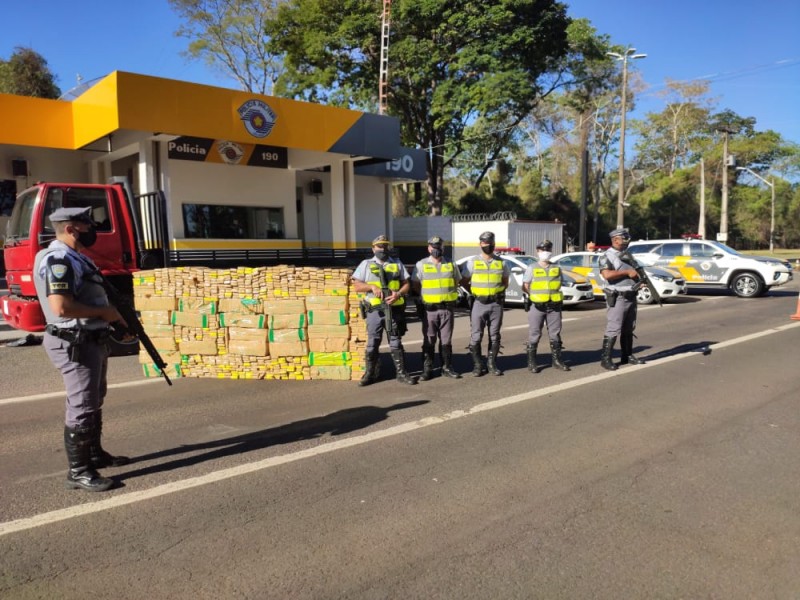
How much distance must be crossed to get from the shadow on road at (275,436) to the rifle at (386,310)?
3.43 feet

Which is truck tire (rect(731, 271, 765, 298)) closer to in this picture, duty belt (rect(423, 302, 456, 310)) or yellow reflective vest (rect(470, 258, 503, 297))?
yellow reflective vest (rect(470, 258, 503, 297))

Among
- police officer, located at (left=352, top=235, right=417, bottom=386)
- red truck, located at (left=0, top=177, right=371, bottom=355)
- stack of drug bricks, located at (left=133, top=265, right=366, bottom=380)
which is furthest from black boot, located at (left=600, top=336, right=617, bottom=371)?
red truck, located at (left=0, top=177, right=371, bottom=355)

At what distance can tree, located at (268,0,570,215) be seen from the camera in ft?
85.5

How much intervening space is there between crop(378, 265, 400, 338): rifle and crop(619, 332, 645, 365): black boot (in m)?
3.06

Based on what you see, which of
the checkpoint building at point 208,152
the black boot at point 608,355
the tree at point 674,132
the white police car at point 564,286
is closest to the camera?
the black boot at point 608,355

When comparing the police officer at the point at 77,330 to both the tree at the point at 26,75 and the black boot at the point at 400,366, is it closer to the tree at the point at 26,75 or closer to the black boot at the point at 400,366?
the black boot at the point at 400,366

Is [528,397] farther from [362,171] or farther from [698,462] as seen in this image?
[362,171]

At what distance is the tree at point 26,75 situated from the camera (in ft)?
91.6

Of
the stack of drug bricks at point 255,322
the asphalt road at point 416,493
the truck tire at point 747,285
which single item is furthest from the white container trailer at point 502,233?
the stack of drug bricks at point 255,322

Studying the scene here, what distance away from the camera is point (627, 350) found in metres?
7.77

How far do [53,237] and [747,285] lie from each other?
1695 centimetres

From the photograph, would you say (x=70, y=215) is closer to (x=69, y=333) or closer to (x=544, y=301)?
(x=69, y=333)

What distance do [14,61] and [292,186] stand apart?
2047 centimetres

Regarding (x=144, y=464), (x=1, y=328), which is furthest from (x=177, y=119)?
(x=144, y=464)
